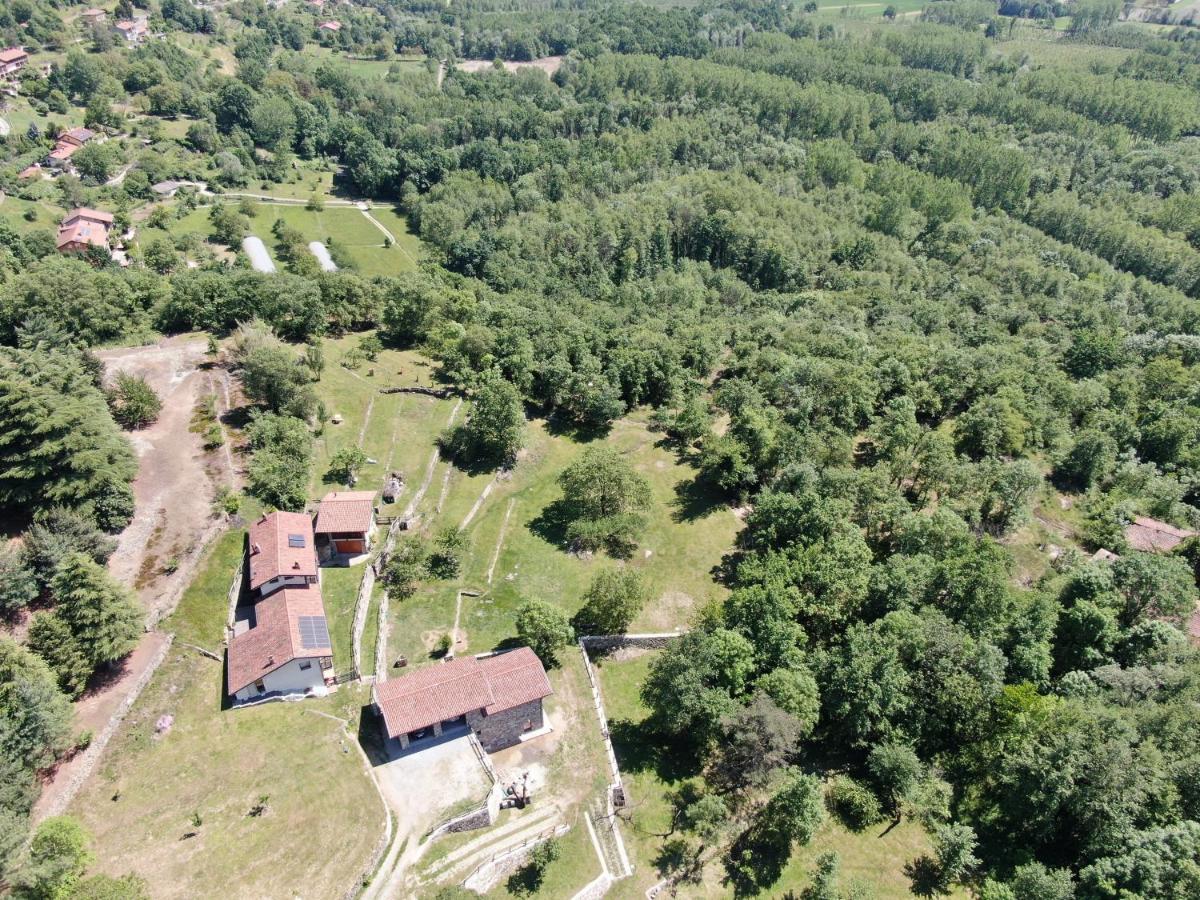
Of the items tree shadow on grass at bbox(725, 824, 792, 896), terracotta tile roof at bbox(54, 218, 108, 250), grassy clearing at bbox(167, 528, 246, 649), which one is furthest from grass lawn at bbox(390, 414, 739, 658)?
terracotta tile roof at bbox(54, 218, 108, 250)

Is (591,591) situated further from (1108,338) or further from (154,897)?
(1108,338)

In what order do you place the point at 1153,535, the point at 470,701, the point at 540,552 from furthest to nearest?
the point at 1153,535 → the point at 540,552 → the point at 470,701

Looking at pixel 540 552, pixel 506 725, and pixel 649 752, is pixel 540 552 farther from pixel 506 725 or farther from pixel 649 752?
pixel 649 752

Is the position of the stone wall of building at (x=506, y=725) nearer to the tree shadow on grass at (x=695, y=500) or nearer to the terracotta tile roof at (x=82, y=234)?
the tree shadow on grass at (x=695, y=500)

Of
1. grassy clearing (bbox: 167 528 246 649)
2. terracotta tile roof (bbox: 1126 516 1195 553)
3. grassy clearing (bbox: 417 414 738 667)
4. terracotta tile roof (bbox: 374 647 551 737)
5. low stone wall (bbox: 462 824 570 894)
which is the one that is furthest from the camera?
terracotta tile roof (bbox: 1126 516 1195 553)

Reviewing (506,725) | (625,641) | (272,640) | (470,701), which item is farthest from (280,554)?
(625,641)

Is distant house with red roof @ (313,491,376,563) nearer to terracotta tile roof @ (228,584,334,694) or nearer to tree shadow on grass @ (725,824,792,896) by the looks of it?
terracotta tile roof @ (228,584,334,694)
